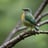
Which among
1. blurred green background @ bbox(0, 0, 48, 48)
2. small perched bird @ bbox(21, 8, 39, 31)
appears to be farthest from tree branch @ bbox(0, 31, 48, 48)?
blurred green background @ bbox(0, 0, 48, 48)

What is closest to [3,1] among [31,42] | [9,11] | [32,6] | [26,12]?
[9,11]

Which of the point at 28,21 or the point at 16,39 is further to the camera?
the point at 28,21

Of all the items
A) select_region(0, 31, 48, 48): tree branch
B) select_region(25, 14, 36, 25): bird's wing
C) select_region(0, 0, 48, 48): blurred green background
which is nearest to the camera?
select_region(0, 31, 48, 48): tree branch

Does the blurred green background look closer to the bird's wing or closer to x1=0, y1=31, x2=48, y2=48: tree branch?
Result: the bird's wing

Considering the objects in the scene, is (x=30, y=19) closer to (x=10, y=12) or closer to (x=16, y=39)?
(x=16, y=39)

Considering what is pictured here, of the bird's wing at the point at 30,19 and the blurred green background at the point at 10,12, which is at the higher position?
the blurred green background at the point at 10,12

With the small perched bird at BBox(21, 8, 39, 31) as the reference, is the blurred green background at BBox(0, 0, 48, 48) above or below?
above

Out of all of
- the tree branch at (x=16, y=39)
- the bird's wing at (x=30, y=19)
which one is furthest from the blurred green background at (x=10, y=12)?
the tree branch at (x=16, y=39)

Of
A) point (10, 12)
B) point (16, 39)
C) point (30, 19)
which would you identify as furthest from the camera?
point (10, 12)

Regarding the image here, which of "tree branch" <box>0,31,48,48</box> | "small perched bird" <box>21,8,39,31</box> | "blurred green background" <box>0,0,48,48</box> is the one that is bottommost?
"tree branch" <box>0,31,48,48</box>

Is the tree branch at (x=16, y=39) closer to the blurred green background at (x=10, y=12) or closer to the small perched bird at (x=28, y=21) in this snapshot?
the small perched bird at (x=28, y=21)

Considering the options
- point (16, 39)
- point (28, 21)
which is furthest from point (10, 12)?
point (16, 39)
